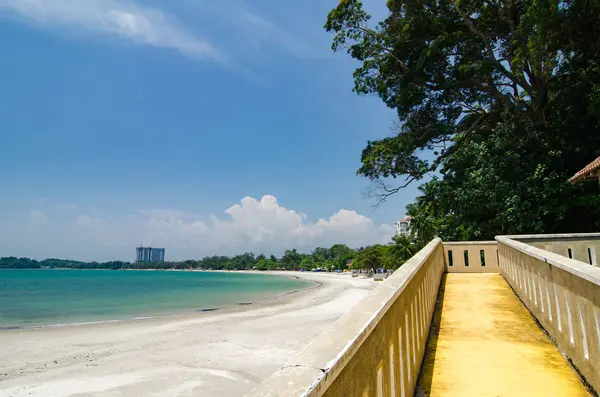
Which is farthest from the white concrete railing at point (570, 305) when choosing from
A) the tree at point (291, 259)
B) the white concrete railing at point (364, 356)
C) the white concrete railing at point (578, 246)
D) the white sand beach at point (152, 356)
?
the tree at point (291, 259)

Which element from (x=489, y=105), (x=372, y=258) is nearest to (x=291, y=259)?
(x=372, y=258)

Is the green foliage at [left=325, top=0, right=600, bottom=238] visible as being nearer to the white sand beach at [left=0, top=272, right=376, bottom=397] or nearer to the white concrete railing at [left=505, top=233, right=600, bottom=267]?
the white concrete railing at [left=505, top=233, right=600, bottom=267]

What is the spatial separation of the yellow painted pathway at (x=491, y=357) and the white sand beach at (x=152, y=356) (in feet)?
12.6

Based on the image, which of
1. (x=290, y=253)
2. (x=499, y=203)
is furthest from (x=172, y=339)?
(x=290, y=253)

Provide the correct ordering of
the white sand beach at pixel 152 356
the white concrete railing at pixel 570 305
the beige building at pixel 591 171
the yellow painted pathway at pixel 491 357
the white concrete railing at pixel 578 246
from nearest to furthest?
the white concrete railing at pixel 570 305, the yellow painted pathway at pixel 491 357, the white concrete railing at pixel 578 246, the beige building at pixel 591 171, the white sand beach at pixel 152 356

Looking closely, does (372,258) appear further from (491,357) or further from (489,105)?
(491,357)

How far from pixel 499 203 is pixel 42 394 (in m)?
18.3

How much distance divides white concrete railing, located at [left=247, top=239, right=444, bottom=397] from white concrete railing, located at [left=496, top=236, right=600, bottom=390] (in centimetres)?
143

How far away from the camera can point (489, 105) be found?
21.0 m

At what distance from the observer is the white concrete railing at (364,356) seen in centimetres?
122

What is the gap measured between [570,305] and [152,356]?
17137 mm

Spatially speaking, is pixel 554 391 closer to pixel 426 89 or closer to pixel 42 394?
pixel 42 394

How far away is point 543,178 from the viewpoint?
14758mm

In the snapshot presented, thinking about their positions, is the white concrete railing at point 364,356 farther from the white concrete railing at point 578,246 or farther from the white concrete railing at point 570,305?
the white concrete railing at point 578,246
